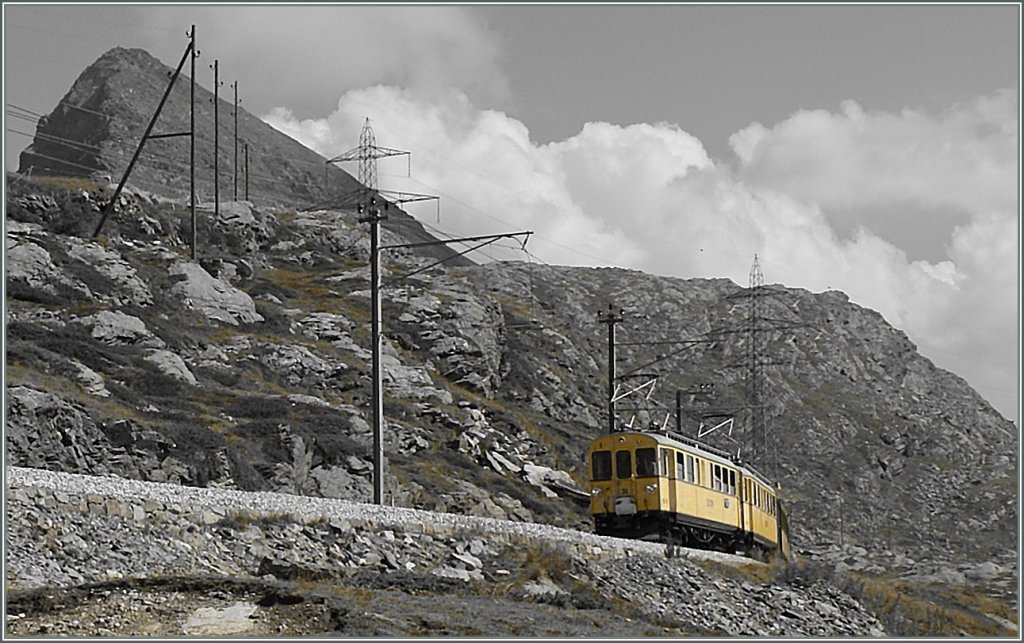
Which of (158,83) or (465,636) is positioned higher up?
(158,83)

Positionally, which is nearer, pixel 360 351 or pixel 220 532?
pixel 220 532

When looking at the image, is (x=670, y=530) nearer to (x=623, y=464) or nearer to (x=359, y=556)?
(x=623, y=464)

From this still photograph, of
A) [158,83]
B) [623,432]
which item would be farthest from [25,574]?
[158,83]

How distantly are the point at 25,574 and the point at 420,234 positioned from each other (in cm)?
14447

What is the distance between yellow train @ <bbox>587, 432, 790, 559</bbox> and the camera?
29984 mm

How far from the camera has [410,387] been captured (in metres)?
55.6

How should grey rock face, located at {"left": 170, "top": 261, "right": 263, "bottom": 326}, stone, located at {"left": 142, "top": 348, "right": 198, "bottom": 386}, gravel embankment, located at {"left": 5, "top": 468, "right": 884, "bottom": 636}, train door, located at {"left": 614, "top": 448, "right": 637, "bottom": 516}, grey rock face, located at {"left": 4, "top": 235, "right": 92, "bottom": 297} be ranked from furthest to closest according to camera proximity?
1. grey rock face, located at {"left": 170, "top": 261, "right": 263, "bottom": 326}
2. grey rock face, located at {"left": 4, "top": 235, "right": 92, "bottom": 297}
3. stone, located at {"left": 142, "top": 348, "right": 198, "bottom": 386}
4. train door, located at {"left": 614, "top": 448, "right": 637, "bottom": 516}
5. gravel embankment, located at {"left": 5, "top": 468, "right": 884, "bottom": 636}

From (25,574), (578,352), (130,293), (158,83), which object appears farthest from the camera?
(158,83)

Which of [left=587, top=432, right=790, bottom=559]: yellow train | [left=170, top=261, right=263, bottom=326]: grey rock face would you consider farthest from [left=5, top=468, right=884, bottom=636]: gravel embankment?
[left=170, top=261, right=263, bottom=326]: grey rock face

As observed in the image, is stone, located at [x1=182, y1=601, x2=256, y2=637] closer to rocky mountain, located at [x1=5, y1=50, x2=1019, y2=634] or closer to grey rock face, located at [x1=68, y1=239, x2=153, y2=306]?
rocky mountain, located at [x1=5, y1=50, x2=1019, y2=634]

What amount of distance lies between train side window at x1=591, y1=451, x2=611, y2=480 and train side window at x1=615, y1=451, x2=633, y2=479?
0.28m

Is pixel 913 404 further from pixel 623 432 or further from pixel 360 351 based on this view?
pixel 623 432

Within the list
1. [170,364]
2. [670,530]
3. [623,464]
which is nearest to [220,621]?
[623,464]

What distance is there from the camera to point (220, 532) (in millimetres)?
19609
